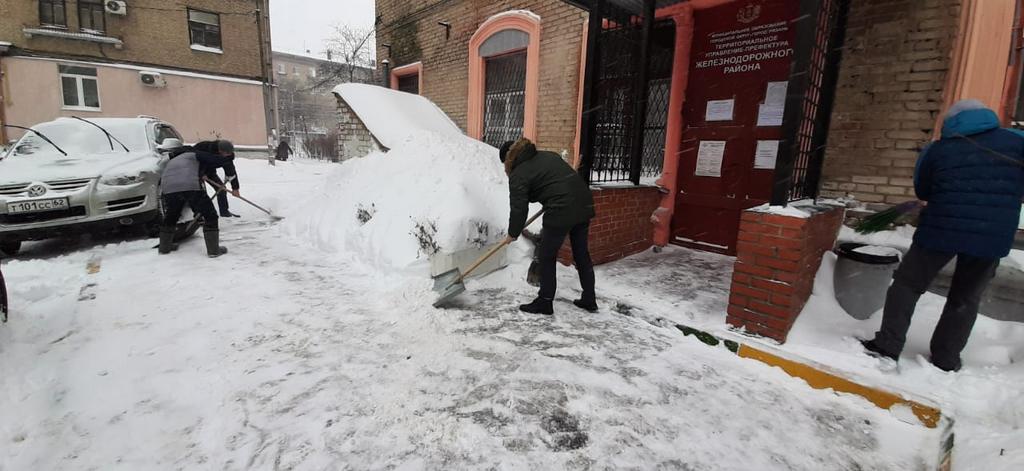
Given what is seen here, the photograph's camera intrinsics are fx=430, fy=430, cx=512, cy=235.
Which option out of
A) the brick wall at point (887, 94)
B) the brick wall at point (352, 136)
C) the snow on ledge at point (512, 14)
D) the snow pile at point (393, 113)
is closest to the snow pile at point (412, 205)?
the snow pile at point (393, 113)

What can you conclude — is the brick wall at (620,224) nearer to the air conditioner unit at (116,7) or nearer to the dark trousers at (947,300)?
the dark trousers at (947,300)

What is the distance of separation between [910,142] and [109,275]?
7.71 meters

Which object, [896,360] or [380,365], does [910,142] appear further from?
[380,365]

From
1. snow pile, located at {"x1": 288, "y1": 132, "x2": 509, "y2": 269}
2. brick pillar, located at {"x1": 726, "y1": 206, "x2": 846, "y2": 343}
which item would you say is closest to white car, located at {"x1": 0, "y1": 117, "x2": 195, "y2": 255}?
snow pile, located at {"x1": 288, "y1": 132, "x2": 509, "y2": 269}

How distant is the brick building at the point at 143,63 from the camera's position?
15.7 m

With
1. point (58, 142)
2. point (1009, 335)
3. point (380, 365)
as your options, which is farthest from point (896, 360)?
point (58, 142)

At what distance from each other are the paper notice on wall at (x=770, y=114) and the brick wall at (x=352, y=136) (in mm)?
5619

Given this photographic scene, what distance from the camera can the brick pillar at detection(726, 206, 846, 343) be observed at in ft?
9.75

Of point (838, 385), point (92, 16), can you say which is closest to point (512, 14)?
point (838, 385)

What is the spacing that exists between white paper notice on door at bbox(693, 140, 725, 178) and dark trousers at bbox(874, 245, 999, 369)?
246cm

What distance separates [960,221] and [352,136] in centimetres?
836

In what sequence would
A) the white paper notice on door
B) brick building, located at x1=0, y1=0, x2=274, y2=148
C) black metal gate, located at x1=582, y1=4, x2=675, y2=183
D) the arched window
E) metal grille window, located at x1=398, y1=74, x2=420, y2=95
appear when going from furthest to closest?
brick building, located at x1=0, y1=0, x2=274, y2=148, metal grille window, located at x1=398, y1=74, x2=420, y2=95, the arched window, the white paper notice on door, black metal gate, located at x1=582, y1=4, x2=675, y2=183

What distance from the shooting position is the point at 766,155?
4.75 metres

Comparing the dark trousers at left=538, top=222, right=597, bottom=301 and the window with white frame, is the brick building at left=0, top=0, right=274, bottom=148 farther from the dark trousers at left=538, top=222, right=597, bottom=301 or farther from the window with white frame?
the dark trousers at left=538, top=222, right=597, bottom=301
